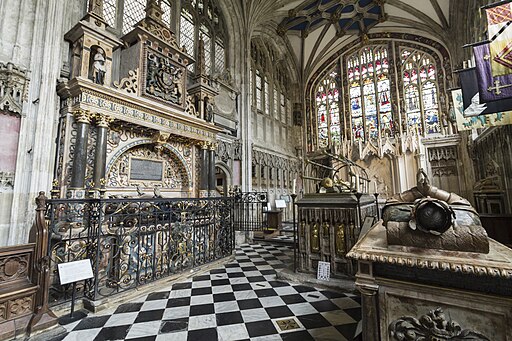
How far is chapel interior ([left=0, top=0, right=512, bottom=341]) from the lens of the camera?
142 centimetres

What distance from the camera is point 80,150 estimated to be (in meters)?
4.27

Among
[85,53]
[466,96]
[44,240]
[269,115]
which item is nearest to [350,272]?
[44,240]

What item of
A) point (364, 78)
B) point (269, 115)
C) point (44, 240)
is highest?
point (364, 78)

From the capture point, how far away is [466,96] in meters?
5.37

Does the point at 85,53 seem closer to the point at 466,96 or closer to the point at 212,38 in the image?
the point at 212,38

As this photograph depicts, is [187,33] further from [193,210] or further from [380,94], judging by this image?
[380,94]

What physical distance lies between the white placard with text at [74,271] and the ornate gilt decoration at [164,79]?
13.5 feet

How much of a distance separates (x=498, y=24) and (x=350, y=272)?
529cm

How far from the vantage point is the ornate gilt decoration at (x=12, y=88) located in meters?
3.69

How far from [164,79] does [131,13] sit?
2349mm

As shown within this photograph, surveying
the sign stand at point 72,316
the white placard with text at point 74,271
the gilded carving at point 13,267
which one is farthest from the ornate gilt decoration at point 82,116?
the sign stand at point 72,316

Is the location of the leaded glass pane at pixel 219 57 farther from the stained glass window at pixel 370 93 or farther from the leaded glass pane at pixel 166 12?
the stained glass window at pixel 370 93

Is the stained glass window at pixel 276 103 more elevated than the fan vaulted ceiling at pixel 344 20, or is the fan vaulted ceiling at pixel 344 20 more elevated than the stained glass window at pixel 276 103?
the fan vaulted ceiling at pixel 344 20

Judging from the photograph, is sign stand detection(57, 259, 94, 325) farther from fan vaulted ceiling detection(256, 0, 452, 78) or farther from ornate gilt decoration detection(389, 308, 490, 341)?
fan vaulted ceiling detection(256, 0, 452, 78)
